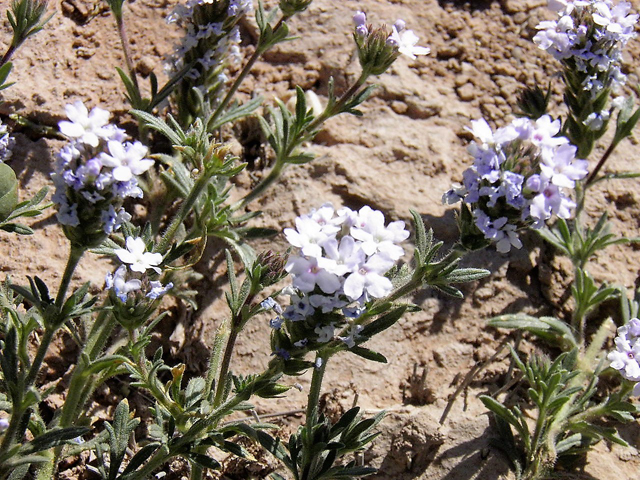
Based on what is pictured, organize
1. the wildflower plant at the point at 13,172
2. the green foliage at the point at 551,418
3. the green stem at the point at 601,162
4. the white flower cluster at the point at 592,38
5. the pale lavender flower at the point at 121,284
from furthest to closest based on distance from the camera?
the green stem at the point at 601,162
the white flower cluster at the point at 592,38
the green foliage at the point at 551,418
the wildflower plant at the point at 13,172
the pale lavender flower at the point at 121,284

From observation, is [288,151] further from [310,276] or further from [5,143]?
[310,276]

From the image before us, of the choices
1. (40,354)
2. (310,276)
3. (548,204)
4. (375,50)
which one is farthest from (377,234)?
(375,50)

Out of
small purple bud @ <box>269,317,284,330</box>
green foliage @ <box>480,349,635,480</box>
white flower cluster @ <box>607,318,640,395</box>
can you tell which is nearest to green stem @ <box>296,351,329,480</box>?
small purple bud @ <box>269,317,284,330</box>

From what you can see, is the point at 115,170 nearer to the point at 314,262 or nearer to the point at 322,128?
the point at 314,262

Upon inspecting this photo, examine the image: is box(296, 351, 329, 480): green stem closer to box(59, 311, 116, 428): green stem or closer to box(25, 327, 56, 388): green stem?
box(59, 311, 116, 428): green stem

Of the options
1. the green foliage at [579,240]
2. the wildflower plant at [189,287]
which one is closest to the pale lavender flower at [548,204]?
the wildflower plant at [189,287]

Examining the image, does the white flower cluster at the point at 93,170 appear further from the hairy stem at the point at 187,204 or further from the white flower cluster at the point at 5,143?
the white flower cluster at the point at 5,143

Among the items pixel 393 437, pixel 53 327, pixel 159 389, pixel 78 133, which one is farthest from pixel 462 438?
pixel 78 133
